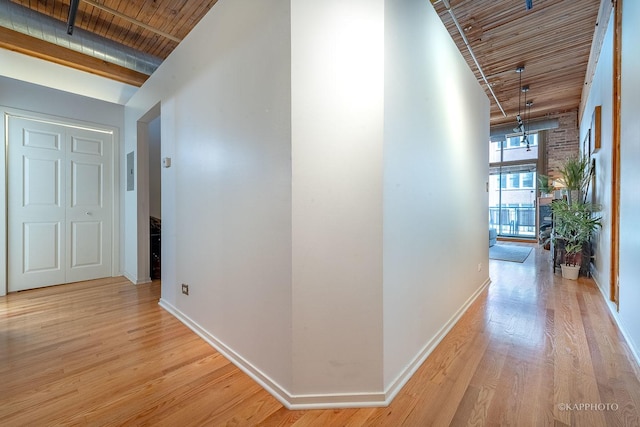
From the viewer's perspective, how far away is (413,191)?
1803mm

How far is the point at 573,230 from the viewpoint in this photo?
156 inches

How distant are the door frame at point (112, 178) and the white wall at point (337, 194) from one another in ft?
→ 13.5

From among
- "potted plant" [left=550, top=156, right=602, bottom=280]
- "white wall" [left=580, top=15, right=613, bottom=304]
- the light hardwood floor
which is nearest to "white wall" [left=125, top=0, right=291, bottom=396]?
the light hardwood floor

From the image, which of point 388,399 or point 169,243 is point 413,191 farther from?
point 169,243

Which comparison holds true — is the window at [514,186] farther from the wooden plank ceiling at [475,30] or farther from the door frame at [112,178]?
the door frame at [112,178]

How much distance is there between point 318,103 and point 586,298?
12.7ft

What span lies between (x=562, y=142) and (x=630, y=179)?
6.30 metres

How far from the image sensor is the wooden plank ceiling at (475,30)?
10.1 feet

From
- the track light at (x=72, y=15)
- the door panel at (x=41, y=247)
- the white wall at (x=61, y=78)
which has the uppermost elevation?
the track light at (x=72, y=15)

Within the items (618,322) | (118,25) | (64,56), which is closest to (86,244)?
(64,56)

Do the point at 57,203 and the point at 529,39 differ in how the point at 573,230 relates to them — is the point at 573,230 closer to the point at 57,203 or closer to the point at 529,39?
the point at 529,39

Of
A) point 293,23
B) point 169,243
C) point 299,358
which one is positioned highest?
point 293,23

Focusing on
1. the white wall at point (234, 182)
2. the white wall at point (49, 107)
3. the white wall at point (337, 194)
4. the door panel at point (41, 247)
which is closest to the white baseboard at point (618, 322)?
the white wall at point (337, 194)

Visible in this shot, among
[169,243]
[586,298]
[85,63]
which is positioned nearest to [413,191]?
[169,243]
